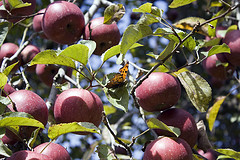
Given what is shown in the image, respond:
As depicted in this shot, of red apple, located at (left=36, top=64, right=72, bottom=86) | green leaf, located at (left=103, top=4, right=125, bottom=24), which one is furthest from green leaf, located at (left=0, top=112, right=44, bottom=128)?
red apple, located at (left=36, top=64, right=72, bottom=86)

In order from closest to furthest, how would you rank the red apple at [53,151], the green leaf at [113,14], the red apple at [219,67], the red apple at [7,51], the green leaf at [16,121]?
the green leaf at [16,121]
the red apple at [53,151]
the green leaf at [113,14]
the red apple at [7,51]
the red apple at [219,67]

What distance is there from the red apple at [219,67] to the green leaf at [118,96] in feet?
2.89

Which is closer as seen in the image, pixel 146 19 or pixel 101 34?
pixel 146 19

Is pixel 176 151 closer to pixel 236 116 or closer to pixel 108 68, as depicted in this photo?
pixel 236 116

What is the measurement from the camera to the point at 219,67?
190cm

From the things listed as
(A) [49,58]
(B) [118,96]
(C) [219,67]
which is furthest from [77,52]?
(C) [219,67]

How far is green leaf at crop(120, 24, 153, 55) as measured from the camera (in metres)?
0.97

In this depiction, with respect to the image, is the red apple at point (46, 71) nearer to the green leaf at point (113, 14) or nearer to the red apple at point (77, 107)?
the green leaf at point (113, 14)

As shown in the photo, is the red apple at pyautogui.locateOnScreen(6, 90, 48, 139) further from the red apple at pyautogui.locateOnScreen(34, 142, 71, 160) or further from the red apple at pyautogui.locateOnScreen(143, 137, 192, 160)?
the red apple at pyautogui.locateOnScreen(143, 137, 192, 160)

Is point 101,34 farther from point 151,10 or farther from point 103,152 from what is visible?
point 103,152

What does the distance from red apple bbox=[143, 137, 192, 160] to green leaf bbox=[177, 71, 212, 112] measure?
5.5 inches

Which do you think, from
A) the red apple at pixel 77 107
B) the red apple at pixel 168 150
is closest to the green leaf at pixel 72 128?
the red apple at pixel 77 107

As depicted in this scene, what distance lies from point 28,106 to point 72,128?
22 cm

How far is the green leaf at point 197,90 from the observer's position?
1.10 m
